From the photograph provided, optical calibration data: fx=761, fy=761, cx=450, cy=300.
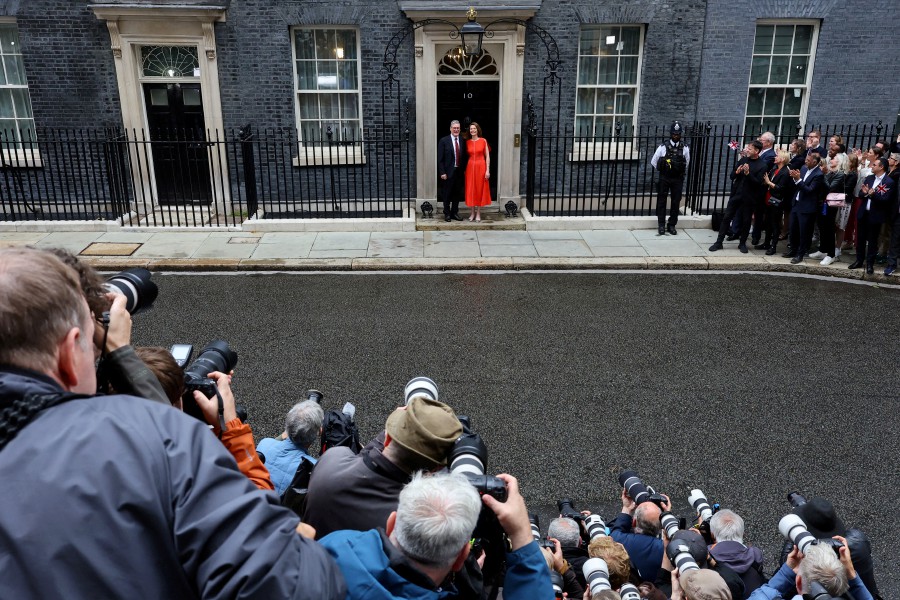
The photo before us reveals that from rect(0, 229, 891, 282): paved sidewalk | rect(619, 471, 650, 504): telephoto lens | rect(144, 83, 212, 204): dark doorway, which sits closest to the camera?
rect(619, 471, 650, 504): telephoto lens

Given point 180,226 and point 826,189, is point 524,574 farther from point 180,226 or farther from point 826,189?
point 180,226

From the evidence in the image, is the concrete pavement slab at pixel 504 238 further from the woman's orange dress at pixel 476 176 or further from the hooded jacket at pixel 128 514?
the hooded jacket at pixel 128 514

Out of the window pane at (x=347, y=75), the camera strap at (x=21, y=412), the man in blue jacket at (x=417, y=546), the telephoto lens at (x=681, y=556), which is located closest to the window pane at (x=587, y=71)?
the window pane at (x=347, y=75)

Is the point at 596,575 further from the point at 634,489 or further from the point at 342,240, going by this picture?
the point at 342,240

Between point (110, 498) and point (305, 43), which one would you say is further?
point (305, 43)

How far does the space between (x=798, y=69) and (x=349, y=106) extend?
838cm

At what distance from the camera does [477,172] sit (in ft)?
43.6

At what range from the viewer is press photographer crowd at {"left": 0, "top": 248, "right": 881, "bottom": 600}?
4.66 ft

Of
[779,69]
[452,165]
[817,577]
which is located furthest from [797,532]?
[779,69]

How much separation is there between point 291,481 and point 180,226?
33.5 ft

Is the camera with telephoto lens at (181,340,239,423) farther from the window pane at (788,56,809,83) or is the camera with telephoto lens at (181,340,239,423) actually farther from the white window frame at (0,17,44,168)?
the window pane at (788,56,809,83)

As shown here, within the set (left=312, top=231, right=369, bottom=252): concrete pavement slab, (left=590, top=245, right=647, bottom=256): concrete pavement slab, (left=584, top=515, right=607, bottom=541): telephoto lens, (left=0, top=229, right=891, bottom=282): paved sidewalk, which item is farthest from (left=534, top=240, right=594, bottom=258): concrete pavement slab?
(left=584, top=515, right=607, bottom=541): telephoto lens

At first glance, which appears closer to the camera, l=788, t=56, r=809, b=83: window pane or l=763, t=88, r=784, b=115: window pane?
l=788, t=56, r=809, b=83: window pane

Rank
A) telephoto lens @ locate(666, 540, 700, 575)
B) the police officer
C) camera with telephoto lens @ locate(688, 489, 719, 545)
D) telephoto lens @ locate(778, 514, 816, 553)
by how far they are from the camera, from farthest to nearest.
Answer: the police officer, camera with telephoto lens @ locate(688, 489, 719, 545), telephoto lens @ locate(778, 514, 816, 553), telephoto lens @ locate(666, 540, 700, 575)
